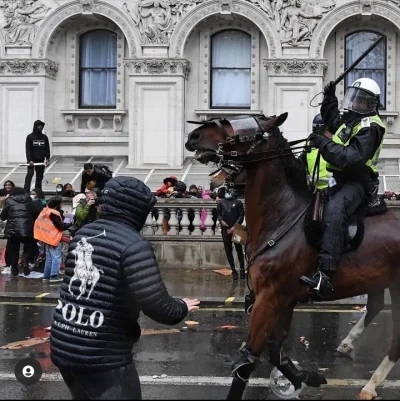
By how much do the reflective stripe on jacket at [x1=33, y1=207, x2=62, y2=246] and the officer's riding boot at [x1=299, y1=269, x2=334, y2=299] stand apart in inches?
417

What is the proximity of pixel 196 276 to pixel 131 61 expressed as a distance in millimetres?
10257

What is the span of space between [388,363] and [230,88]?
19.6 meters

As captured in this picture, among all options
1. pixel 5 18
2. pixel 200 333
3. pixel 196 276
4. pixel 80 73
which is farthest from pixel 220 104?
pixel 200 333

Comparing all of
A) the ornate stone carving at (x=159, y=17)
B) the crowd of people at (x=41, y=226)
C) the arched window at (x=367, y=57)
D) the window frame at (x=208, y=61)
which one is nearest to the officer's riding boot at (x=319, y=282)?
the crowd of people at (x=41, y=226)

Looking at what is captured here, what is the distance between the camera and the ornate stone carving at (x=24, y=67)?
25.4m

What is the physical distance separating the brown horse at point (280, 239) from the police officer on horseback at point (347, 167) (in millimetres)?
219

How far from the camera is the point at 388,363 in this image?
7.16 metres

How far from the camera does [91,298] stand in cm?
484

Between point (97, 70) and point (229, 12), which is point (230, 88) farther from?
point (97, 70)

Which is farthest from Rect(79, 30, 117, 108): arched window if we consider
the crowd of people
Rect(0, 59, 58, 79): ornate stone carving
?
the crowd of people

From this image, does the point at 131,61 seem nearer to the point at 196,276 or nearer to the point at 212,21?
the point at 212,21

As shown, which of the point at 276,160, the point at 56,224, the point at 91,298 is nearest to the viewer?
the point at 91,298

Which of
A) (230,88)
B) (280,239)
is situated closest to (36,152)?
(230,88)

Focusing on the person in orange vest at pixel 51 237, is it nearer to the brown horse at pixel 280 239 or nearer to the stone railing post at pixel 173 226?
the stone railing post at pixel 173 226
